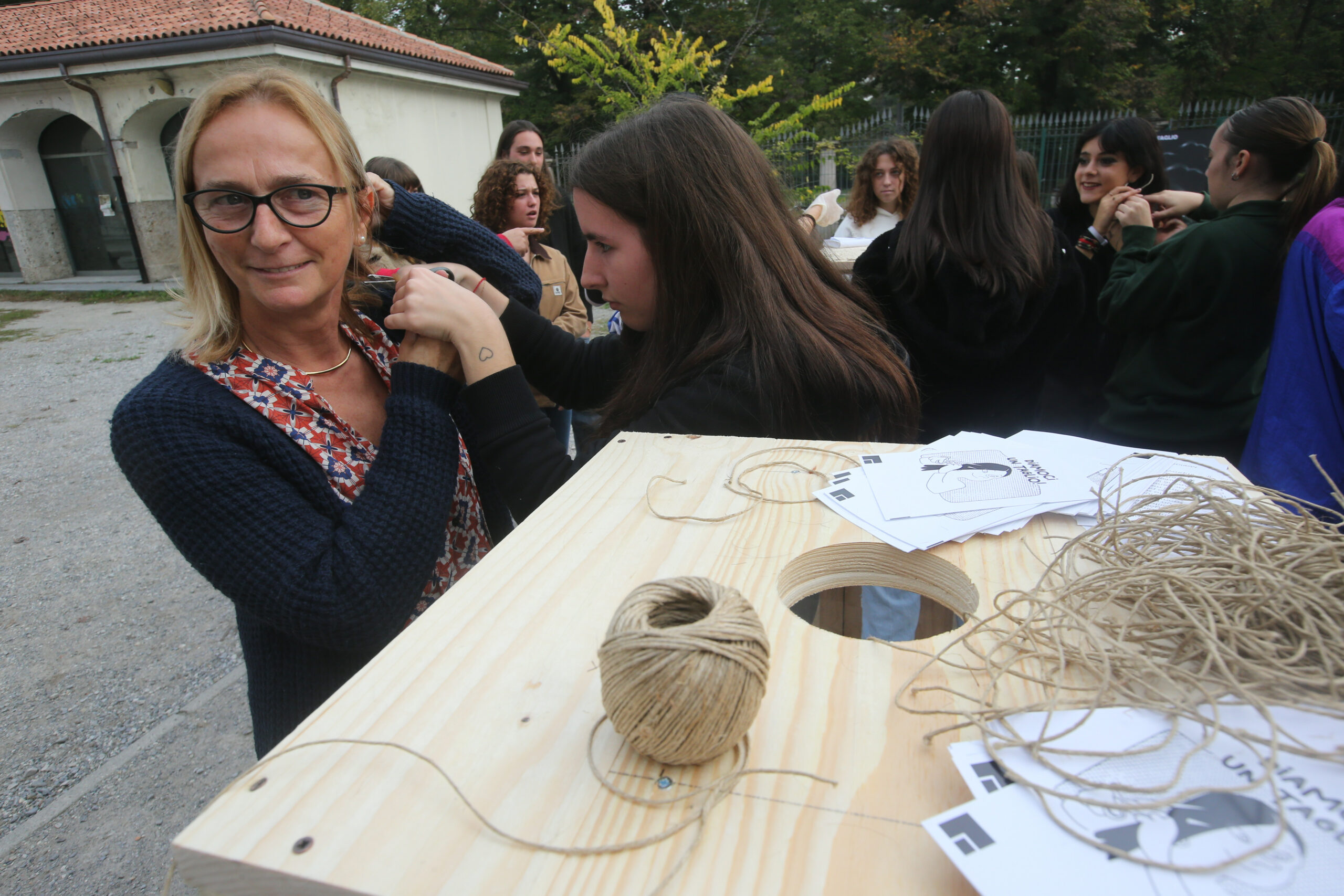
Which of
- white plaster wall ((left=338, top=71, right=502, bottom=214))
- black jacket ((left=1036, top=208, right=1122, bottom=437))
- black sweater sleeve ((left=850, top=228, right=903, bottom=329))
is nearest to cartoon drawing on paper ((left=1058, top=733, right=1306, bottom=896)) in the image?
black sweater sleeve ((left=850, top=228, right=903, bottom=329))

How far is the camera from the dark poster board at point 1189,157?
387 inches

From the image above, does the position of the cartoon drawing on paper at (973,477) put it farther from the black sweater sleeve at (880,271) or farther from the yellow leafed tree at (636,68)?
the yellow leafed tree at (636,68)

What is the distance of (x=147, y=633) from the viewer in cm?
287

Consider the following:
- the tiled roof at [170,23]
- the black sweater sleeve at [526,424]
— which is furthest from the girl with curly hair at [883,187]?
the tiled roof at [170,23]

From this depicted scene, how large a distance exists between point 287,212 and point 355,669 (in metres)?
0.75

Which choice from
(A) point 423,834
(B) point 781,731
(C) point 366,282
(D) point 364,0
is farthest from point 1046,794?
(D) point 364,0

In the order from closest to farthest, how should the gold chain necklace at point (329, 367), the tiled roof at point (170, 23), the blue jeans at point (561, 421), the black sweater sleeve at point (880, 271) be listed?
the gold chain necklace at point (329, 367)
the black sweater sleeve at point (880, 271)
the blue jeans at point (561, 421)
the tiled roof at point (170, 23)

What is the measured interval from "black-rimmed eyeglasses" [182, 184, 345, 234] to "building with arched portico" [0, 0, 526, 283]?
38.6 feet

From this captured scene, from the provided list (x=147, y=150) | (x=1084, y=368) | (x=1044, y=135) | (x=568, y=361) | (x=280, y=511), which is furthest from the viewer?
(x=1044, y=135)

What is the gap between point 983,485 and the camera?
1.13 m

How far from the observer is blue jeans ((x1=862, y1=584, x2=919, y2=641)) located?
214 centimetres

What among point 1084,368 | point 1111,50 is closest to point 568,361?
point 1084,368

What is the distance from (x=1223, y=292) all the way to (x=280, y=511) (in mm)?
2565

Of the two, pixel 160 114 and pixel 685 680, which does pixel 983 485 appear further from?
pixel 160 114
